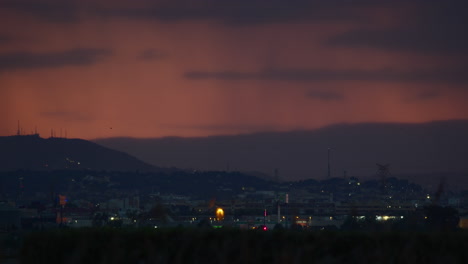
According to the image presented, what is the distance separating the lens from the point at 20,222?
71000 millimetres

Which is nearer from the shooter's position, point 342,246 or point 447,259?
point 447,259

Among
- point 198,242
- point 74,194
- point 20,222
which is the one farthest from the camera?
point 74,194

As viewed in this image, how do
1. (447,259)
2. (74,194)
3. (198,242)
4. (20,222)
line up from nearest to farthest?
(447,259) < (198,242) < (20,222) < (74,194)

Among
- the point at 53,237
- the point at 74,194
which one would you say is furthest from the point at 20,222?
the point at 74,194

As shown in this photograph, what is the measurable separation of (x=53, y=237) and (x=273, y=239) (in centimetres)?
453

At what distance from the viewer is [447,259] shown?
54.0 feet

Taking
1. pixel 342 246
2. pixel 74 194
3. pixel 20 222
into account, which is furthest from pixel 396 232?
pixel 74 194

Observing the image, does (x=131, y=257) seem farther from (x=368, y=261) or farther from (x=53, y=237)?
(x=368, y=261)

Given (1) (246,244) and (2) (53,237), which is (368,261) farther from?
(2) (53,237)

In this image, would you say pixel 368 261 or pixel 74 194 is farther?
pixel 74 194

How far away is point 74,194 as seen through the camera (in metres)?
197

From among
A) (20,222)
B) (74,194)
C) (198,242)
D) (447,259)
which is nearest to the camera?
(447,259)

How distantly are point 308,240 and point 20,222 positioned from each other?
2225 inches

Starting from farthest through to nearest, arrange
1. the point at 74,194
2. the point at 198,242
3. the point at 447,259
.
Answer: the point at 74,194
the point at 198,242
the point at 447,259
